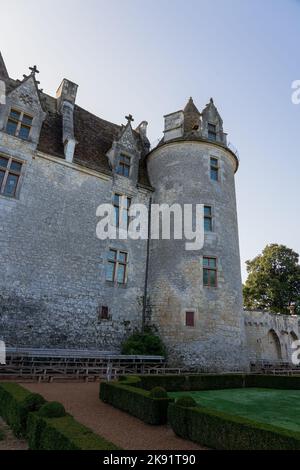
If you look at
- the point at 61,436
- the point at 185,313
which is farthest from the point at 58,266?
the point at 61,436

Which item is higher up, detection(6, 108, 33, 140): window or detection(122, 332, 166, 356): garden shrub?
detection(6, 108, 33, 140): window

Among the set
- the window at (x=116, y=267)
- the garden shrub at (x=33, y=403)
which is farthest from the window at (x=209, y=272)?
the garden shrub at (x=33, y=403)

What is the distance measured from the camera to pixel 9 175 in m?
14.9

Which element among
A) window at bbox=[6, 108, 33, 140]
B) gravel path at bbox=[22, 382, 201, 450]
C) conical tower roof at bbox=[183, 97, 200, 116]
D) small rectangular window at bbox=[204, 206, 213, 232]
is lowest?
gravel path at bbox=[22, 382, 201, 450]

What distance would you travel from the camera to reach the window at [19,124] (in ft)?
51.2

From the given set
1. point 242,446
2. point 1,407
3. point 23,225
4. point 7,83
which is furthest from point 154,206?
point 242,446

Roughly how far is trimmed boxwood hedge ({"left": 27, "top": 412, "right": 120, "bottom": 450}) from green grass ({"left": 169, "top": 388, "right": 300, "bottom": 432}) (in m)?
4.12

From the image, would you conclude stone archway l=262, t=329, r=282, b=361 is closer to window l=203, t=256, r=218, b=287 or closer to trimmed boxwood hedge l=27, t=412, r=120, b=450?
window l=203, t=256, r=218, b=287

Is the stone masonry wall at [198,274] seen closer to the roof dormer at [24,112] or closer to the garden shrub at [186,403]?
the roof dormer at [24,112]

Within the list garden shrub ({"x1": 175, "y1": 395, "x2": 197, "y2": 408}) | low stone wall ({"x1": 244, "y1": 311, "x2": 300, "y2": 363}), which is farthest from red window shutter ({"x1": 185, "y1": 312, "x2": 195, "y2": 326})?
low stone wall ({"x1": 244, "y1": 311, "x2": 300, "y2": 363})

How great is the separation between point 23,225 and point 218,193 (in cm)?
1092

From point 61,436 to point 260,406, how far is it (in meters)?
6.40

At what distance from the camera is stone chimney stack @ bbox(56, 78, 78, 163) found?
16.8m

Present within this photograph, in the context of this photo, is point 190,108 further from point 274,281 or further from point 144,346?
point 274,281
